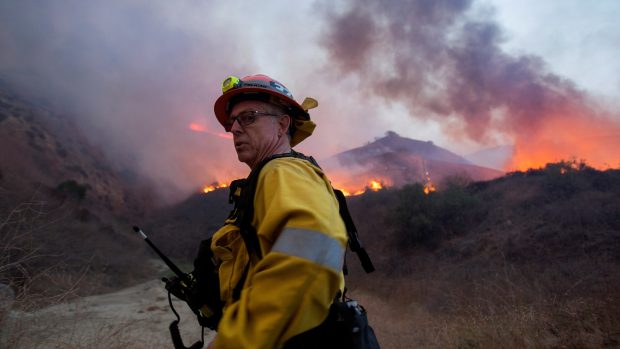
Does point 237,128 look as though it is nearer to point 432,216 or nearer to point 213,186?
→ point 432,216

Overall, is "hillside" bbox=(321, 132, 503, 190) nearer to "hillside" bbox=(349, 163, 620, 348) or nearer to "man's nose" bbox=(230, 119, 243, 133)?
"hillside" bbox=(349, 163, 620, 348)

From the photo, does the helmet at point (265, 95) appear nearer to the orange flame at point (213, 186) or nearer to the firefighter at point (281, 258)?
the firefighter at point (281, 258)

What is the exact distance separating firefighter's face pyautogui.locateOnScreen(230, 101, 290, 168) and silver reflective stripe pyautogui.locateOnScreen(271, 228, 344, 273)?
31.7 inches

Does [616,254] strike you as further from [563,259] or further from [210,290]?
[210,290]

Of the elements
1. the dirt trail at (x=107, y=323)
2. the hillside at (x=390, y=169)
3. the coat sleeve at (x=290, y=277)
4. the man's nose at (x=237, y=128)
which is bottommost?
the dirt trail at (x=107, y=323)

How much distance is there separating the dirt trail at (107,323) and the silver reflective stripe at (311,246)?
10.6 feet

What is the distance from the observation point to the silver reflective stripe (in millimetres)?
1069

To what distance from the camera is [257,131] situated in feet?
6.09

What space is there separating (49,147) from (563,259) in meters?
35.5

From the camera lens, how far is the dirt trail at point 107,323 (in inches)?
140

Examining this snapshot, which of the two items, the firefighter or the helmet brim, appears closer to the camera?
the firefighter

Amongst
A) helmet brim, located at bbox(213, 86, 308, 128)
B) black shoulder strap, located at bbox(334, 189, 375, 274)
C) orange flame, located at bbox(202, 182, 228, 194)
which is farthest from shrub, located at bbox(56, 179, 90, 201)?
black shoulder strap, located at bbox(334, 189, 375, 274)

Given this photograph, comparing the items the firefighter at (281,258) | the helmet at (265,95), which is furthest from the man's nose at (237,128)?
the firefighter at (281,258)

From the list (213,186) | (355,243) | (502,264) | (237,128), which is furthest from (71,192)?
(355,243)
